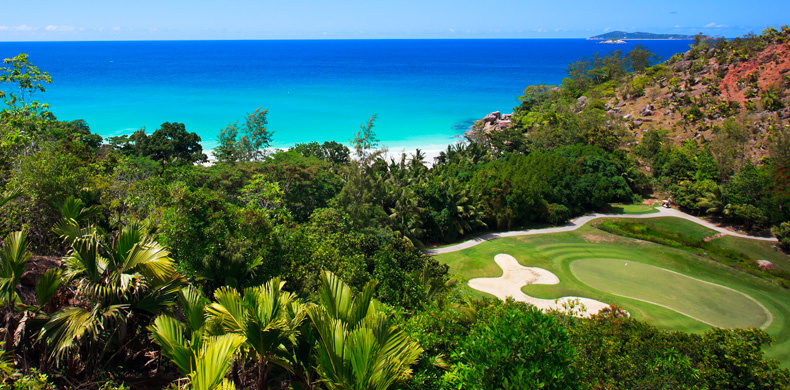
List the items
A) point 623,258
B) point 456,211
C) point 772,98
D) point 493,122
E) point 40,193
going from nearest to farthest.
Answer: point 40,193 < point 623,258 < point 456,211 < point 772,98 < point 493,122

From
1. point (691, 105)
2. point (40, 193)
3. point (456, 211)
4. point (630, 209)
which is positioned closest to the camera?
point (40, 193)

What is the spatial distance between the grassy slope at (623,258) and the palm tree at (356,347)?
16.0 metres

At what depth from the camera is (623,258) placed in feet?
85.8

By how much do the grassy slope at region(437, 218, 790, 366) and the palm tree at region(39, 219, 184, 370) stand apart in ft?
59.3

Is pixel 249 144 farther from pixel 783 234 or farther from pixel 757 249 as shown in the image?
pixel 783 234

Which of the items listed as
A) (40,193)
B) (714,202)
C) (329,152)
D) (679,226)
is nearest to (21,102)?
(40,193)

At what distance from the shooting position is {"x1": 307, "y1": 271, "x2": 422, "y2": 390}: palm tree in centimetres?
616

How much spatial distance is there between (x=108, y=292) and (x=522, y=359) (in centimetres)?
688

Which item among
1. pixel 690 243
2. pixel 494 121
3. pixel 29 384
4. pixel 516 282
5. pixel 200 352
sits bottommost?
pixel 690 243

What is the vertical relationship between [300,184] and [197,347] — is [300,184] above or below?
below

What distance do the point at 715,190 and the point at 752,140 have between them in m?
14.1

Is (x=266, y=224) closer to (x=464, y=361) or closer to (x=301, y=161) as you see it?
(x=464, y=361)

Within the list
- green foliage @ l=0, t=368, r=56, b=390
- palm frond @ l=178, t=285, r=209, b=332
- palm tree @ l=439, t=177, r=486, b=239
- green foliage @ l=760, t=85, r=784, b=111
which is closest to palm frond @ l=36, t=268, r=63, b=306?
green foliage @ l=0, t=368, r=56, b=390

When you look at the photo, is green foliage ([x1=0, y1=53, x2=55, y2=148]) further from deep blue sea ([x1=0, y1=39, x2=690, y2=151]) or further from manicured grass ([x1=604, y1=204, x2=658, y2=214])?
deep blue sea ([x1=0, y1=39, x2=690, y2=151])
